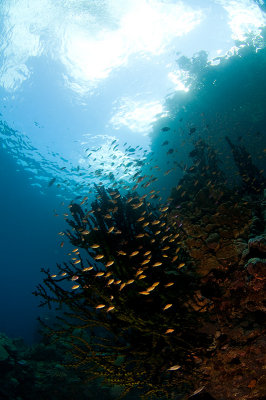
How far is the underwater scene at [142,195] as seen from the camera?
3926mm

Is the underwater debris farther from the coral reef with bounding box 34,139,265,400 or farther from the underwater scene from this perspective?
the coral reef with bounding box 34,139,265,400

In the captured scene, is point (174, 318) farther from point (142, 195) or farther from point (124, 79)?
point (124, 79)

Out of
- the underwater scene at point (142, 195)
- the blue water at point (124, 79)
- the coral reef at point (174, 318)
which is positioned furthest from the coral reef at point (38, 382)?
the blue water at point (124, 79)

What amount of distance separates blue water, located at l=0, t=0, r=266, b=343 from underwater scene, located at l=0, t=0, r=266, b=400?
0.13 m

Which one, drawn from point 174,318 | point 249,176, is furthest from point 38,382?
point 249,176

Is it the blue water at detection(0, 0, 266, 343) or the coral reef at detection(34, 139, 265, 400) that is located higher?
the blue water at detection(0, 0, 266, 343)

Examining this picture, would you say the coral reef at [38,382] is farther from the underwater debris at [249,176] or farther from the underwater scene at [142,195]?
the underwater debris at [249,176]

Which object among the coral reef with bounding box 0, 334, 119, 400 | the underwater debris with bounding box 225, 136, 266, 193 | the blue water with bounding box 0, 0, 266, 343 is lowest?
the coral reef with bounding box 0, 334, 119, 400

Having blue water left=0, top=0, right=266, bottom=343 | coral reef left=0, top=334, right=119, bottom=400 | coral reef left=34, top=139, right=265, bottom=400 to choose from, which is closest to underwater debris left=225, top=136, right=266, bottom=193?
blue water left=0, top=0, right=266, bottom=343

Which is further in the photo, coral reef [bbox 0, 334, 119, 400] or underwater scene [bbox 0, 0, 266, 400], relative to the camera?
coral reef [bbox 0, 334, 119, 400]

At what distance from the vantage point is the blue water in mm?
18953

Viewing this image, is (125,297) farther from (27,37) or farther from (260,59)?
(260,59)

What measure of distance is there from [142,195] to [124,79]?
43.3 ft

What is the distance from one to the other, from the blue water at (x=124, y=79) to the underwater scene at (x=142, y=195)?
13 centimetres
